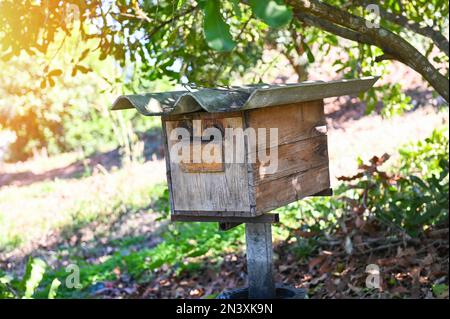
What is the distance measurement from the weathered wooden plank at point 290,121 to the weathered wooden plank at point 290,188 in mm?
178

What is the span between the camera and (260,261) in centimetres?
327

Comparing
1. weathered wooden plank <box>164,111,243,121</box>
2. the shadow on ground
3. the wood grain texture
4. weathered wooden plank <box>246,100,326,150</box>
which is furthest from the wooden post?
the shadow on ground

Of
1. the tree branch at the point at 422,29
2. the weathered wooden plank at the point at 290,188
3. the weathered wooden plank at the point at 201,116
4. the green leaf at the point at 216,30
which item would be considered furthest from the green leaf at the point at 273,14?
the tree branch at the point at 422,29

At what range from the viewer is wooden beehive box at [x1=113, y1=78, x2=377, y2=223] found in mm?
2818

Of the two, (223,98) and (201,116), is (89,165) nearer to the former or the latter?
(201,116)

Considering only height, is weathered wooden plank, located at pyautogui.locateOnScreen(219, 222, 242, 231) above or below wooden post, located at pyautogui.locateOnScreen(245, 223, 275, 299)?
above

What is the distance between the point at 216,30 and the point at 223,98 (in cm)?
123

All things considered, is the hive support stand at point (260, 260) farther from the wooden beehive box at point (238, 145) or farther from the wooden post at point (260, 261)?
the wooden beehive box at point (238, 145)

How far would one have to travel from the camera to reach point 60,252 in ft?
24.8

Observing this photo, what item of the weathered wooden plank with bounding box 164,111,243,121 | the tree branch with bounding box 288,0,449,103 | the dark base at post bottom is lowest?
the dark base at post bottom

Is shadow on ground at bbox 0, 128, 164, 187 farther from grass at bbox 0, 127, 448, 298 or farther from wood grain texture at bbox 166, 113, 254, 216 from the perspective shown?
wood grain texture at bbox 166, 113, 254, 216

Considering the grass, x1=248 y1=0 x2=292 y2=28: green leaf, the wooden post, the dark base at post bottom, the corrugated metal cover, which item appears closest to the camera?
x1=248 y1=0 x2=292 y2=28: green leaf

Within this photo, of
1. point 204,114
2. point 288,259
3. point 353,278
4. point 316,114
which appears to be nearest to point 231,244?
point 288,259

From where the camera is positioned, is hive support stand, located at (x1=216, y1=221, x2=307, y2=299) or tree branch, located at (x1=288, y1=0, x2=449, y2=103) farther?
tree branch, located at (x1=288, y1=0, x2=449, y2=103)
